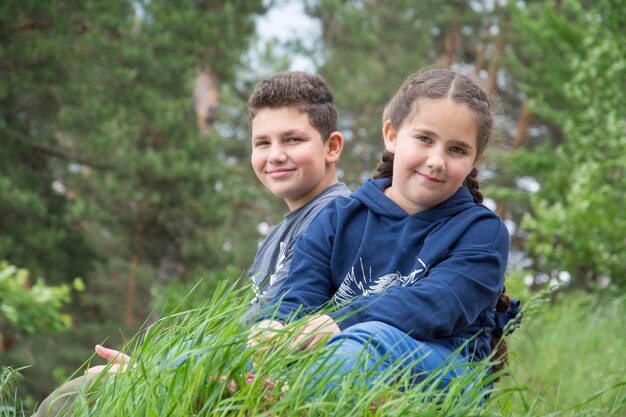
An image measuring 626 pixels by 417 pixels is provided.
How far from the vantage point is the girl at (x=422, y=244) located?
223 centimetres

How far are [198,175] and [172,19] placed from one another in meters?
2.37

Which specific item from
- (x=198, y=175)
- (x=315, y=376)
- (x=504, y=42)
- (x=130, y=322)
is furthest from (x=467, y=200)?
(x=504, y=42)

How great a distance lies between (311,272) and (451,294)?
45 centimetres

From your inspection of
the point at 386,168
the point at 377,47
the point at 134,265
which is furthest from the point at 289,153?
the point at 377,47

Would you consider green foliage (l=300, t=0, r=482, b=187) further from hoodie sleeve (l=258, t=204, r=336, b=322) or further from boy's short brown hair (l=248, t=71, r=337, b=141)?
hoodie sleeve (l=258, t=204, r=336, b=322)

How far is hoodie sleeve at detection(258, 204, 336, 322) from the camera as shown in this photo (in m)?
2.42

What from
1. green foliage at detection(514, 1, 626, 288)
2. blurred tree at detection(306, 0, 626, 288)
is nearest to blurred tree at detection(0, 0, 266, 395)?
blurred tree at detection(306, 0, 626, 288)

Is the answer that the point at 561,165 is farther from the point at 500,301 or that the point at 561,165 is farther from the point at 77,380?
the point at 77,380

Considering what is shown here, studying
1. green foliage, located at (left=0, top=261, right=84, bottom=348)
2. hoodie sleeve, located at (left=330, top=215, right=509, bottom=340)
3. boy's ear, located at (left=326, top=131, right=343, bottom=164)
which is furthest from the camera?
green foliage, located at (left=0, top=261, right=84, bottom=348)

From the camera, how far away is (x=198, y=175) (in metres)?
12.8

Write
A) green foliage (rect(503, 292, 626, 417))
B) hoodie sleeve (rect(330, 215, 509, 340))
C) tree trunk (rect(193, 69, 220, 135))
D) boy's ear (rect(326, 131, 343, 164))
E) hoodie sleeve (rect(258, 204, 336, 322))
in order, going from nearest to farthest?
hoodie sleeve (rect(330, 215, 509, 340))
hoodie sleeve (rect(258, 204, 336, 322))
boy's ear (rect(326, 131, 343, 164))
green foliage (rect(503, 292, 626, 417))
tree trunk (rect(193, 69, 220, 135))

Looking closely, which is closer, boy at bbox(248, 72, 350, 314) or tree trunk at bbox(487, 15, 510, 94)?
boy at bbox(248, 72, 350, 314)

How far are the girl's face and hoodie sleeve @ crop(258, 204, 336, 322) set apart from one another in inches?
10.5

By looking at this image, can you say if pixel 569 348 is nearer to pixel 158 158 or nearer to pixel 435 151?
pixel 435 151
